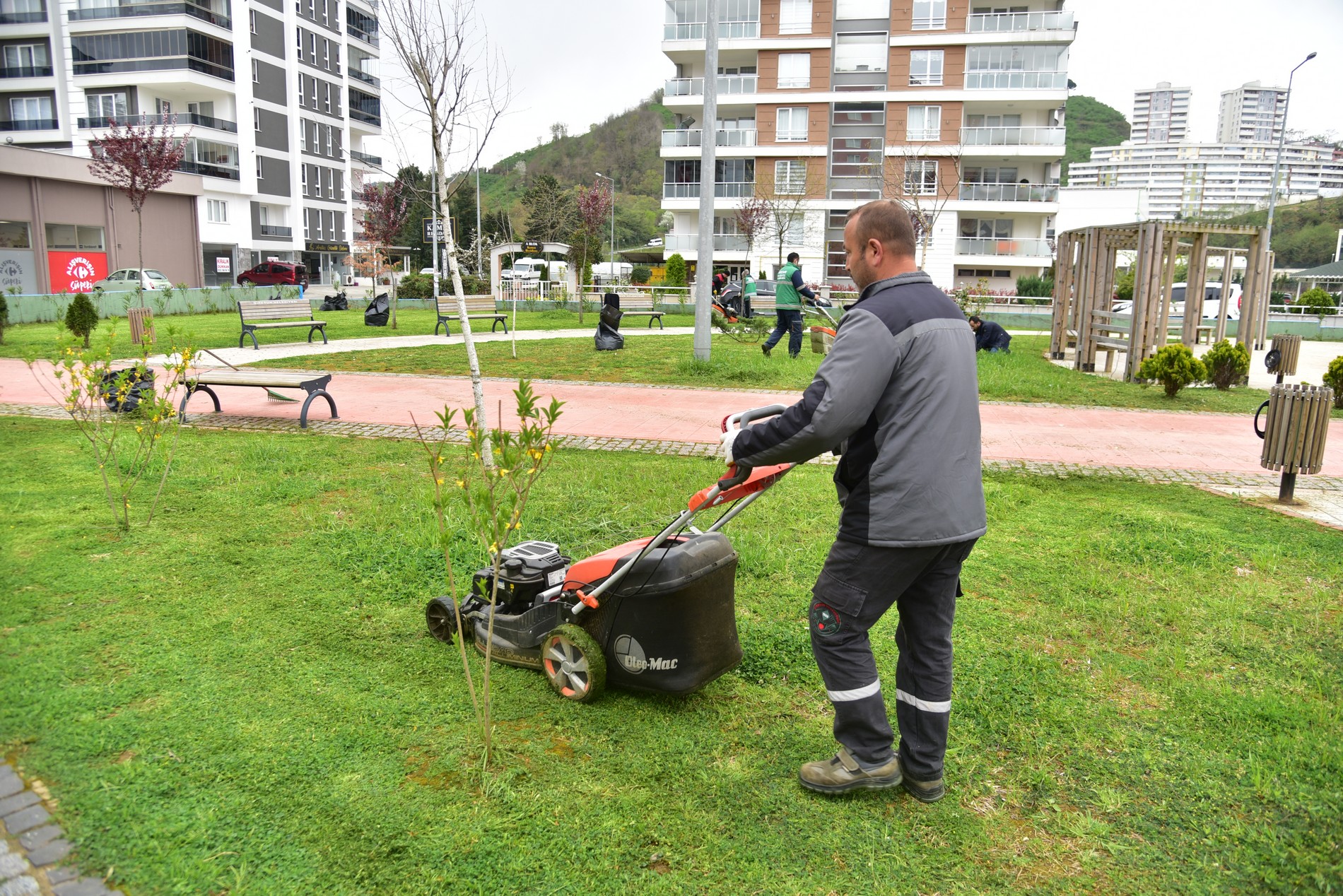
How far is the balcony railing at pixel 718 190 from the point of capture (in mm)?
48625

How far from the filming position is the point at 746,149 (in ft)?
159

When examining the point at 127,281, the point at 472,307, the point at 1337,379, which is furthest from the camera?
the point at 127,281

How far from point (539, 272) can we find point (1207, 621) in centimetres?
4766

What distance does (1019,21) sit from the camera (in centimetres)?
4591

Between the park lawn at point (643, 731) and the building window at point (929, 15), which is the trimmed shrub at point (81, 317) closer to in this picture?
the park lawn at point (643, 731)

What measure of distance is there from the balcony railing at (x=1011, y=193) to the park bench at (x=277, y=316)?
36368 millimetres

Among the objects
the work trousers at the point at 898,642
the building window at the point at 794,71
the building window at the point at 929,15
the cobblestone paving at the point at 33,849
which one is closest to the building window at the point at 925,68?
the building window at the point at 929,15

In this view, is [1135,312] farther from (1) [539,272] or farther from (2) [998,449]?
(1) [539,272]

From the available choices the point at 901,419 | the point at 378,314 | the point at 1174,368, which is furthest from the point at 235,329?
the point at 901,419

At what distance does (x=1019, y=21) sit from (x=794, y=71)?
11008mm

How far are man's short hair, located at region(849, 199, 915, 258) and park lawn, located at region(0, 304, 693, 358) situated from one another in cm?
1247

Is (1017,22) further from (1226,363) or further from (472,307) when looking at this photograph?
(1226,363)

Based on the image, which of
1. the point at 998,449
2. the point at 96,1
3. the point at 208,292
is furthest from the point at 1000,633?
the point at 96,1

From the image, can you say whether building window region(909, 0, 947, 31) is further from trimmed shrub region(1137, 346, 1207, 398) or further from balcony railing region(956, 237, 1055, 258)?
trimmed shrub region(1137, 346, 1207, 398)
